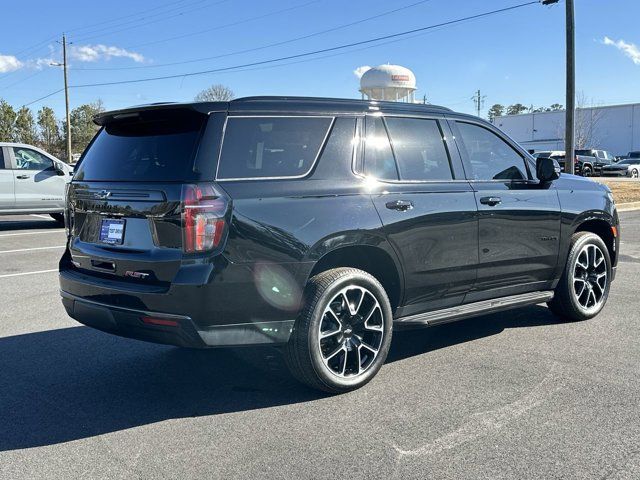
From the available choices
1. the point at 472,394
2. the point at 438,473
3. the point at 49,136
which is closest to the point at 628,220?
the point at 472,394

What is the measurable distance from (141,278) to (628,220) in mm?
14892

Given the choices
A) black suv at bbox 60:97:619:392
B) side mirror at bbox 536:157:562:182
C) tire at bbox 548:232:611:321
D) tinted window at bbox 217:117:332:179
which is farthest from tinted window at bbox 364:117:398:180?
tire at bbox 548:232:611:321

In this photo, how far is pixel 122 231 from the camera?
13.3ft

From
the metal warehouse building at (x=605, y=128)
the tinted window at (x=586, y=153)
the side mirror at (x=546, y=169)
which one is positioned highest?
the metal warehouse building at (x=605, y=128)

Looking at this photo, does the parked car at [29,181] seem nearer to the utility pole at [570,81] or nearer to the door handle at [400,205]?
the door handle at [400,205]

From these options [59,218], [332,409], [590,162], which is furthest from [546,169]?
[590,162]

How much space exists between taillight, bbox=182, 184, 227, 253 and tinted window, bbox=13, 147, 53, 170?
1228 cm

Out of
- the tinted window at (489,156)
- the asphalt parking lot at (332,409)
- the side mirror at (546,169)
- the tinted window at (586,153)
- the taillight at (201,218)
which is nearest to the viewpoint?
the asphalt parking lot at (332,409)

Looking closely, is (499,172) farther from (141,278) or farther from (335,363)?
(141,278)

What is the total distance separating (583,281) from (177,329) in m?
4.05

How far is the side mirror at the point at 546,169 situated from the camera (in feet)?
18.2

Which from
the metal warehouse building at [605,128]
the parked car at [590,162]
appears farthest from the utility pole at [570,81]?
the metal warehouse building at [605,128]

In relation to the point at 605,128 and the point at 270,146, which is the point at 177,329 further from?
the point at 605,128

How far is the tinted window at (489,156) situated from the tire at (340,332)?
152 cm
